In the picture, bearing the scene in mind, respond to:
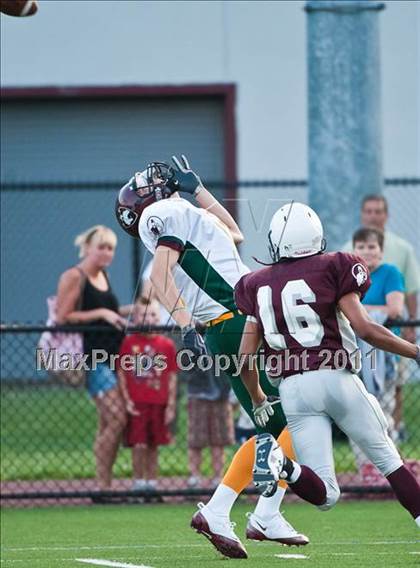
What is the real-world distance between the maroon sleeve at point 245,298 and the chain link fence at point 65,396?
2.94 metres

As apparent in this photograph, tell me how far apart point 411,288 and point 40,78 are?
8.82m

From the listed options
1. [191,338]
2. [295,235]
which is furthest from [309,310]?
[191,338]

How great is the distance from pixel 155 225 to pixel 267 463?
1.49 m

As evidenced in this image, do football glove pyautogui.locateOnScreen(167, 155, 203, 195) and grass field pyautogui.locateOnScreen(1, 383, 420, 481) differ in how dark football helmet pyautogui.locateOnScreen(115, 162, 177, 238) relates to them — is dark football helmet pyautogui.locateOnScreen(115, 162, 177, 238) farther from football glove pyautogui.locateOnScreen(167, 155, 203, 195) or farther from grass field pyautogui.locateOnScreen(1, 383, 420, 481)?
grass field pyautogui.locateOnScreen(1, 383, 420, 481)

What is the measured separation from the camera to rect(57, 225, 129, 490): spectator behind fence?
33.1 ft

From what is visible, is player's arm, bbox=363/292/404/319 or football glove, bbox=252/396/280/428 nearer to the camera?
football glove, bbox=252/396/280/428

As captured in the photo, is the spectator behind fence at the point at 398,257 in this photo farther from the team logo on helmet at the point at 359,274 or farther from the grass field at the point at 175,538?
the team logo on helmet at the point at 359,274

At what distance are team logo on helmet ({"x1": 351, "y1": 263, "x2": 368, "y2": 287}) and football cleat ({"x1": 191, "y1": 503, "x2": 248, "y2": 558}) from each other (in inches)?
57.2

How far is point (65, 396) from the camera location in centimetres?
1381

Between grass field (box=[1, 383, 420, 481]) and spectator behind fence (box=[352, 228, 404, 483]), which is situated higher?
spectator behind fence (box=[352, 228, 404, 483])

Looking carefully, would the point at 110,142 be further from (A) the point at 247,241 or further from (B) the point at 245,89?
(A) the point at 247,241

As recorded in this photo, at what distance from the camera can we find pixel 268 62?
1838cm

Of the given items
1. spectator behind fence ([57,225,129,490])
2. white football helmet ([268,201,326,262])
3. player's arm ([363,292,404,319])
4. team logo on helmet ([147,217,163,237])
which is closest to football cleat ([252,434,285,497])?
white football helmet ([268,201,326,262])

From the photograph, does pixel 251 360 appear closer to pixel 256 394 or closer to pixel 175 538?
pixel 256 394
